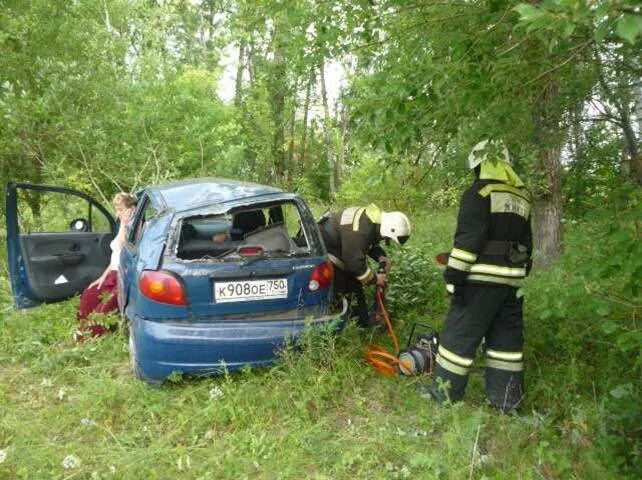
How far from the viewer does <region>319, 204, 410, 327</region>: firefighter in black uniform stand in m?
4.66

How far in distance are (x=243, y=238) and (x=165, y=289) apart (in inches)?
47.0

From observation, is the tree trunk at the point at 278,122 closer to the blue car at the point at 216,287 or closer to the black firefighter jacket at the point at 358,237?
the black firefighter jacket at the point at 358,237

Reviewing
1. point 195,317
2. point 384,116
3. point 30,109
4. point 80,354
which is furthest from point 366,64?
point 30,109

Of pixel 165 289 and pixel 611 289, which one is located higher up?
pixel 611 289

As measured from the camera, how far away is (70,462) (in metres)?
3.02

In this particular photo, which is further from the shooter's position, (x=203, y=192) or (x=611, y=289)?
(x=203, y=192)

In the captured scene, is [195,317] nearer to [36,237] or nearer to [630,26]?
[36,237]

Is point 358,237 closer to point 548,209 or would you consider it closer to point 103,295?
point 103,295

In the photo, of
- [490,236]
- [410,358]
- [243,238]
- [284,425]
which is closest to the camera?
[284,425]

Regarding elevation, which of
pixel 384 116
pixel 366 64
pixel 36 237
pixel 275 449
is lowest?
pixel 275 449

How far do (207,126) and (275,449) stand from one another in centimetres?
823

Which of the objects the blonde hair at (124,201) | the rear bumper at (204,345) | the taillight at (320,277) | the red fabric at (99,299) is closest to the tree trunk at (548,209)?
the taillight at (320,277)

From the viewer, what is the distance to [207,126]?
1042cm

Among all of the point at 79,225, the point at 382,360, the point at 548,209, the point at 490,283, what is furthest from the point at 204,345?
the point at 548,209
